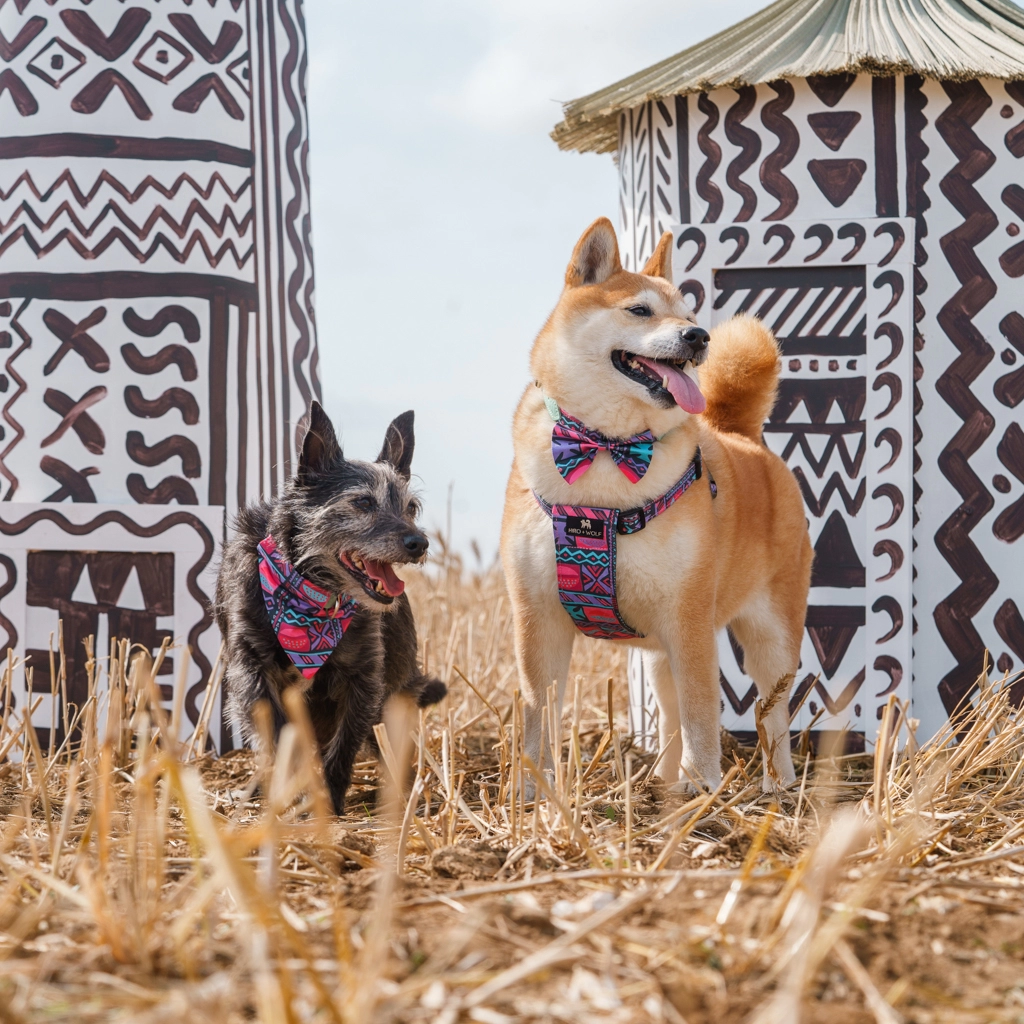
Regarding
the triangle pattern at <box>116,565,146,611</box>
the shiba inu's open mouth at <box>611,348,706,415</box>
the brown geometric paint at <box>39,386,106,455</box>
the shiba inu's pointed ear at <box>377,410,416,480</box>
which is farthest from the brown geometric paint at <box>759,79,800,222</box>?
the triangle pattern at <box>116,565,146,611</box>

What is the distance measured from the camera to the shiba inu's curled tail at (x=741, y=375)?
439 cm

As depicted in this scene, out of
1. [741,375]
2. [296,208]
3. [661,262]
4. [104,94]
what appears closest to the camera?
[661,262]

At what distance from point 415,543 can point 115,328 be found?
2512mm

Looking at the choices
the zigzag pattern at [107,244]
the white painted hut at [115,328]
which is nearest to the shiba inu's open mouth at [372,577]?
the white painted hut at [115,328]

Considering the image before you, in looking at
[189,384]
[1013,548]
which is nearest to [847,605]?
[1013,548]

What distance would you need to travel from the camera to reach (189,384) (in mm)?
5496

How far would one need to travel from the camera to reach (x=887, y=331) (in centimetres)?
551

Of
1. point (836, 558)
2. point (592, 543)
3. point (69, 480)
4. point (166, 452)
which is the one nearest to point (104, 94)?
point (166, 452)

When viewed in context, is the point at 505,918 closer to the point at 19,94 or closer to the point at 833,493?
the point at 833,493

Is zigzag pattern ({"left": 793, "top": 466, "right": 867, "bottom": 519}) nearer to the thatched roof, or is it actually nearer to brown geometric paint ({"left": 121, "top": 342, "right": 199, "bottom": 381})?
the thatched roof

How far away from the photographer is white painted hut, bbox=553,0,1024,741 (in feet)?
18.1

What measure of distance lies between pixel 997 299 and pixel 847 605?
69.6 inches

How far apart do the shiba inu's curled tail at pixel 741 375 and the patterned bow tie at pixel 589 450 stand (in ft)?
2.36

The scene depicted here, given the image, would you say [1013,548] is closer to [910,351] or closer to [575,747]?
[910,351]
